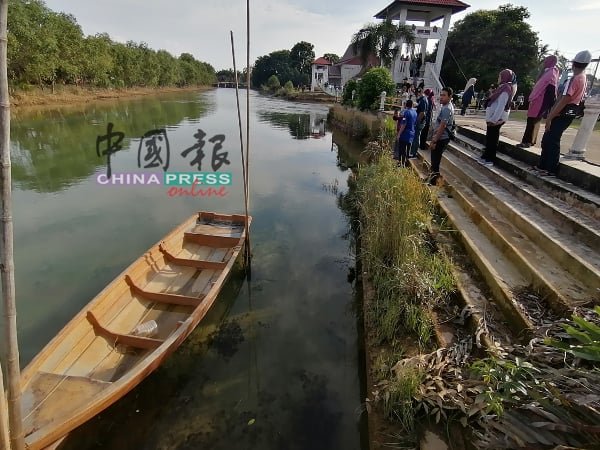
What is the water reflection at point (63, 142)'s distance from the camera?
31.3 feet

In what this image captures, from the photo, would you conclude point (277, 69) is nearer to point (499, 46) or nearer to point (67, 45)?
point (67, 45)

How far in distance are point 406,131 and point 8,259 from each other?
6.82 m

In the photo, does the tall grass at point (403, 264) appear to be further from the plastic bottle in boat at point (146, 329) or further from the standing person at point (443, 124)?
the plastic bottle in boat at point (146, 329)

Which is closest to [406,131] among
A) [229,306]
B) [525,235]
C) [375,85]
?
[525,235]

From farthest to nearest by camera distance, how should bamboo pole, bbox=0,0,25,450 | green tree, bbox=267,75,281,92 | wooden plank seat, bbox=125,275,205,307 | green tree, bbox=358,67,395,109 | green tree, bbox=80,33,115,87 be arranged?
green tree, bbox=267,75,281,92
green tree, bbox=80,33,115,87
green tree, bbox=358,67,395,109
wooden plank seat, bbox=125,275,205,307
bamboo pole, bbox=0,0,25,450

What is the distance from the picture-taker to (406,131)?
23.1ft

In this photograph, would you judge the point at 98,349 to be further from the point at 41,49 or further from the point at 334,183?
the point at 41,49

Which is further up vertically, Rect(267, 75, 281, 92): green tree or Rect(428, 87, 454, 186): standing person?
Rect(267, 75, 281, 92): green tree

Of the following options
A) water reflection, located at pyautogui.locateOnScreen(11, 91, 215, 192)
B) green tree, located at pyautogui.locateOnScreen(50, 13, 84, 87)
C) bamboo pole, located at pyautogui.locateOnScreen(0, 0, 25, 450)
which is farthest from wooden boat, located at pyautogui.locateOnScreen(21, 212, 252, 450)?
green tree, located at pyautogui.locateOnScreen(50, 13, 84, 87)

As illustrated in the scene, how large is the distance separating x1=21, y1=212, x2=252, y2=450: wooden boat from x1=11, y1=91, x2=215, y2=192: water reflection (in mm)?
5784

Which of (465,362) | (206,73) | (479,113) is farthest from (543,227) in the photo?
(206,73)

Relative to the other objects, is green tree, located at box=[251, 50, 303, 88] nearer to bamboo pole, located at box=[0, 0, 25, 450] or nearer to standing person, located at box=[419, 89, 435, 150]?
standing person, located at box=[419, 89, 435, 150]

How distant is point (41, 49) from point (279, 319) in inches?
1045

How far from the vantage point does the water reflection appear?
955 cm
